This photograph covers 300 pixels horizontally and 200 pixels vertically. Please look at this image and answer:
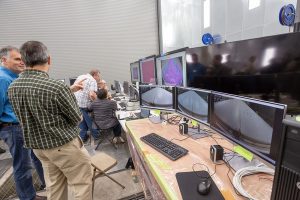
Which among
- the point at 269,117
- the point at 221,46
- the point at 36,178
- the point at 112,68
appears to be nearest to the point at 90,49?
the point at 112,68

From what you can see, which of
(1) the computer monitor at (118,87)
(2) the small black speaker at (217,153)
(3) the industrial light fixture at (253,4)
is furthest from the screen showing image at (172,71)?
(1) the computer monitor at (118,87)

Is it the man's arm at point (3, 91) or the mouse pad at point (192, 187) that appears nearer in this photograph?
the mouse pad at point (192, 187)

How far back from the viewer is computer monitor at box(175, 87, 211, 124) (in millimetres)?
1274

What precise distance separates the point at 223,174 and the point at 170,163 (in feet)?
0.97

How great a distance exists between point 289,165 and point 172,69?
1.53 meters

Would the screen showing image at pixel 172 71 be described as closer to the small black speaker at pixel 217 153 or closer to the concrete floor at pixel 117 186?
the small black speaker at pixel 217 153

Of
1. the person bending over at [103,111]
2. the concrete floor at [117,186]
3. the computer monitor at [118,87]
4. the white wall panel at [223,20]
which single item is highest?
the white wall panel at [223,20]

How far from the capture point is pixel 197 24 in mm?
4129

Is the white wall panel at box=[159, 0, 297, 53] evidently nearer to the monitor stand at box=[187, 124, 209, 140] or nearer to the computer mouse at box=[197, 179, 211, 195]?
the monitor stand at box=[187, 124, 209, 140]

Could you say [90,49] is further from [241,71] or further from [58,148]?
[241,71]

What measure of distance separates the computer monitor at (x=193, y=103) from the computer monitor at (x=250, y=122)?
0.29 ft

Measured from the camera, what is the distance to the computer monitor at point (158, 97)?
66.9 inches

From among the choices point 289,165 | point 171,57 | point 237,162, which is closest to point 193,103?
point 237,162

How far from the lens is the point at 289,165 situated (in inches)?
18.4
